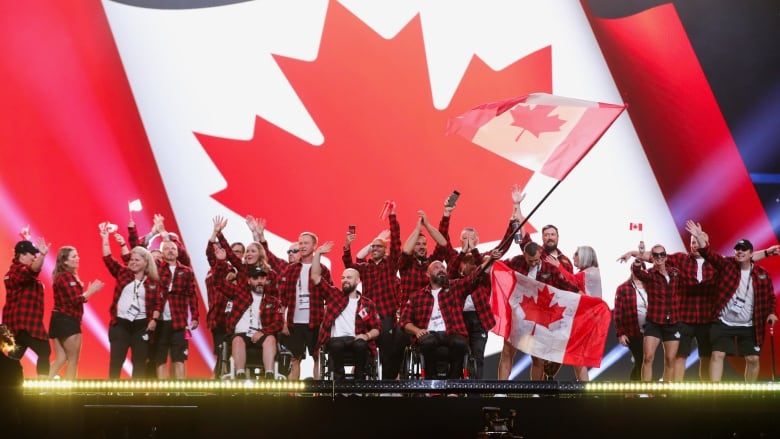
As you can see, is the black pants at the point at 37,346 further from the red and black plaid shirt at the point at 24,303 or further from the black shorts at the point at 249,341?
the black shorts at the point at 249,341

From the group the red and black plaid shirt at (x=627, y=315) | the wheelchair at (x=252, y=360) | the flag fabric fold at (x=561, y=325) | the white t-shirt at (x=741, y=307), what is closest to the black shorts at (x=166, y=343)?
the wheelchair at (x=252, y=360)

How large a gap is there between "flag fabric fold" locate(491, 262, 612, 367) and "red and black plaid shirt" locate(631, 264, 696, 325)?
556 mm

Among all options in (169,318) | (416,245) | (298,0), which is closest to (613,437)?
(416,245)

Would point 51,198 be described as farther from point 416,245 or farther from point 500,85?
point 500,85

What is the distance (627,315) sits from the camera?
917 centimetres

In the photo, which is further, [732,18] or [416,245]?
[732,18]

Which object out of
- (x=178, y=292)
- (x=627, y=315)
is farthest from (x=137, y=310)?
(x=627, y=315)

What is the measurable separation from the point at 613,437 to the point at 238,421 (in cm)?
224

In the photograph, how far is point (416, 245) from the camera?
30.2ft

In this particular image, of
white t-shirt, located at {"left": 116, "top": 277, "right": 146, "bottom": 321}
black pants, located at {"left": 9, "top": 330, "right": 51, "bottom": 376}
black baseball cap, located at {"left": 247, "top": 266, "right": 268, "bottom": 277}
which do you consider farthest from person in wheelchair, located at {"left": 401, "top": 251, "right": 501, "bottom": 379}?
black pants, located at {"left": 9, "top": 330, "right": 51, "bottom": 376}

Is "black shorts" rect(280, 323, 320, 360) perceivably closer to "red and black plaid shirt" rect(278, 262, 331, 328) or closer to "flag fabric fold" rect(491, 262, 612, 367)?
"red and black plaid shirt" rect(278, 262, 331, 328)

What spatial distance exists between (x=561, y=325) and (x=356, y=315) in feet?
5.80

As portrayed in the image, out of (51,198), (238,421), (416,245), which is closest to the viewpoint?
(238,421)

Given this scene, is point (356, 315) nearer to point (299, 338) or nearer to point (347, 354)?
point (347, 354)
